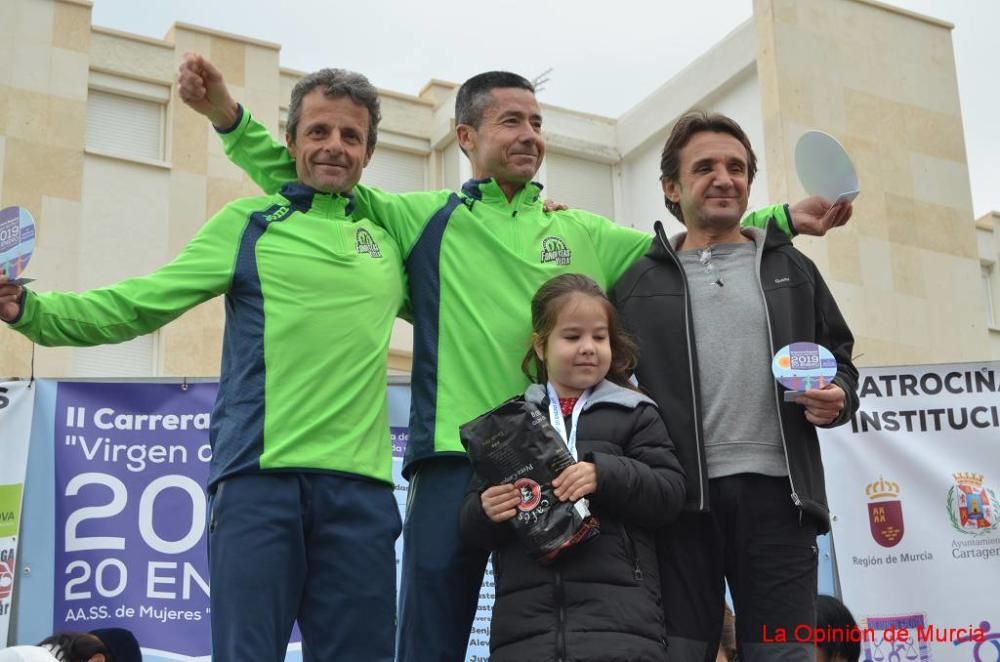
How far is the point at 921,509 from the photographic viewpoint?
6.57m

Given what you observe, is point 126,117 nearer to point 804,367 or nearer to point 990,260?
point 990,260

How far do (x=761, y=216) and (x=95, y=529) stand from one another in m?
3.56

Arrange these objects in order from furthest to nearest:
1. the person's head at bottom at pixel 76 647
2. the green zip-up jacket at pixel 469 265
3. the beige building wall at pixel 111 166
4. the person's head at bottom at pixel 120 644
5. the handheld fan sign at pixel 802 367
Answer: the beige building wall at pixel 111 166
the person's head at bottom at pixel 120 644
the person's head at bottom at pixel 76 647
the green zip-up jacket at pixel 469 265
the handheld fan sign at pixel 802 367

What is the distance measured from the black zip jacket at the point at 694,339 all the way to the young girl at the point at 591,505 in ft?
0.29

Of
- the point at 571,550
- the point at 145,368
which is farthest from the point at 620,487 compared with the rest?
the point at 145,368

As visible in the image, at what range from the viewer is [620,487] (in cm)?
354

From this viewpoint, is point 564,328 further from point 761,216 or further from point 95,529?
point 95,529

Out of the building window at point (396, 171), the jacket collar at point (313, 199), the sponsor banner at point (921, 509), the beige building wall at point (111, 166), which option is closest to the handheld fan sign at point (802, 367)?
the jacket collar at point (313, 199)

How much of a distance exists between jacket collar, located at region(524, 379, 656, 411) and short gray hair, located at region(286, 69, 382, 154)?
3.51ft

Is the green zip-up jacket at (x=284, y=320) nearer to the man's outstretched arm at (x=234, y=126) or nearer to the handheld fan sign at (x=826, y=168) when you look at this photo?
the man's outstretched arm at (x=234, y=126)

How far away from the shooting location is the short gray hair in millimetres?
4254

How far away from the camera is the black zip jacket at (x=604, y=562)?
11.3ft

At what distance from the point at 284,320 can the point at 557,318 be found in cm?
79

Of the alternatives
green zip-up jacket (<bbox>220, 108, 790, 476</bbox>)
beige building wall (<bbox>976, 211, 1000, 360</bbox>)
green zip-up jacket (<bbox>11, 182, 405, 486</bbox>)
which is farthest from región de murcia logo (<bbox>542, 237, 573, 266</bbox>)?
beige building wall (<bbox>976, 211, 1000, 360</bbox>)
